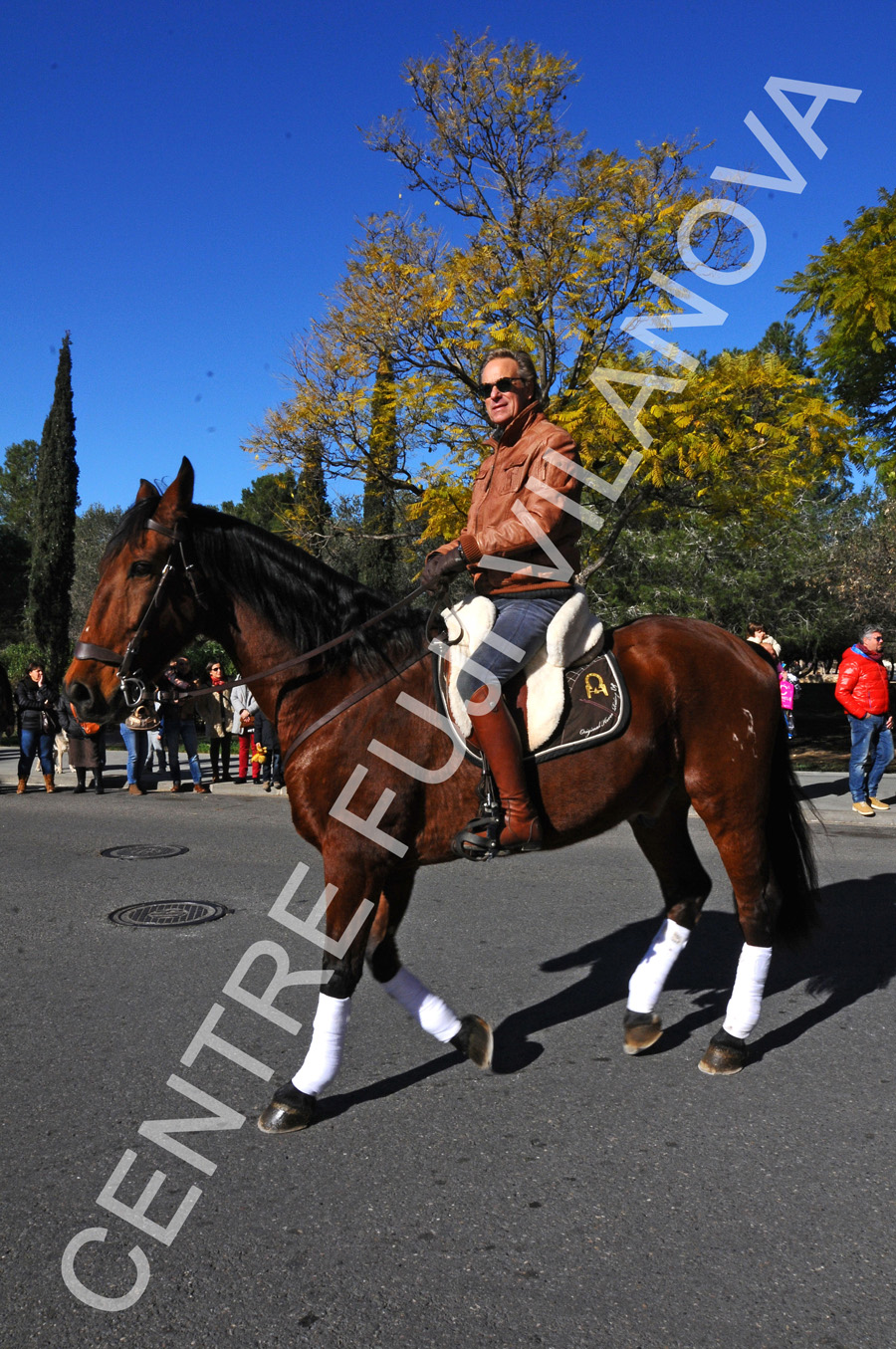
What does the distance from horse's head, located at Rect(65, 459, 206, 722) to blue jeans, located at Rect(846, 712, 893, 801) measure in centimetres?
915

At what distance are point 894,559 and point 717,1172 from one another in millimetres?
35711

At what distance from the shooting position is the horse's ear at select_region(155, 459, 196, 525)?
11.4ft

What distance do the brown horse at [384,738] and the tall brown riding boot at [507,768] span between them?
0.14 m

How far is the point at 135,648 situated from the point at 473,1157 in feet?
6.98

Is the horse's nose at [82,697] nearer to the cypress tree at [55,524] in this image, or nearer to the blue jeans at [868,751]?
the blue jeans at [868,751]

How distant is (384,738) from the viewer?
11.8 feet

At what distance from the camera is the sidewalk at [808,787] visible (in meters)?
10.2

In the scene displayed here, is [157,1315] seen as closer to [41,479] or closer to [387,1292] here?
[387,1292]

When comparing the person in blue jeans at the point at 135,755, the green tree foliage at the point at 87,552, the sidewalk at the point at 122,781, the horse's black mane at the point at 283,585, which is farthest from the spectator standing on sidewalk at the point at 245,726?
the green tree foliage at the point at 87,552

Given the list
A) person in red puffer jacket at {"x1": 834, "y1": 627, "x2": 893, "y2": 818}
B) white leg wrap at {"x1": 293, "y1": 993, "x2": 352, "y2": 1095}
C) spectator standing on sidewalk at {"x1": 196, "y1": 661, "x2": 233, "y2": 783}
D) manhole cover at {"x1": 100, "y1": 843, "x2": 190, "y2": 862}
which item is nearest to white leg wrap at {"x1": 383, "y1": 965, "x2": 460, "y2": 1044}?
white leg wrap at {"x1": 293, "y1": 993, "x2": 352, "y2": 1095}

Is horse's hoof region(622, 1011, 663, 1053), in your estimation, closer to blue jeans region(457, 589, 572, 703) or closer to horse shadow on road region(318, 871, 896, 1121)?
horse shadow on road region(318, 871, 896, 1121)

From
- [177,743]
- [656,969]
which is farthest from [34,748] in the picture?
[656,969]

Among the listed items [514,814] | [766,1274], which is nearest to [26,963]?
[514,814]

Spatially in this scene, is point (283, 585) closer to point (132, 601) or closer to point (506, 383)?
point (132, 601)
